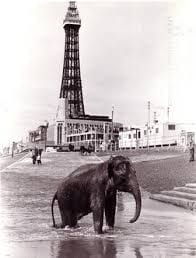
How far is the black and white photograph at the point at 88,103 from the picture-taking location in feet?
14.8

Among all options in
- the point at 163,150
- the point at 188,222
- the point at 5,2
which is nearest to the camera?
the point at 188,222

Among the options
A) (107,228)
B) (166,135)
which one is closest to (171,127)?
(166,135)

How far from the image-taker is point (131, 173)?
3.80 m

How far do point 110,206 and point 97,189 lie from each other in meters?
0.31

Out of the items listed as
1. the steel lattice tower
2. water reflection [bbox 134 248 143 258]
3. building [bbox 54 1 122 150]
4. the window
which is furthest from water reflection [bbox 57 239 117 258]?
the window

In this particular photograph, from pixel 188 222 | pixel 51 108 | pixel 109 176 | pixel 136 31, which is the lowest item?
pixel 188 222

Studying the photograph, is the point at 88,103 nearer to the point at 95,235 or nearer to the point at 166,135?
the point at 95,235

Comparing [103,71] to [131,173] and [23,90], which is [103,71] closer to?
[23,90]

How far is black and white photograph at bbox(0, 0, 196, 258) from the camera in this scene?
177 inches

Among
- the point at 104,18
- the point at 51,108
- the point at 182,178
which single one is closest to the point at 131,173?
the point at 104,18

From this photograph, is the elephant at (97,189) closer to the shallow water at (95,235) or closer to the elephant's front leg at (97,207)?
the elephant's front leg at (97,207)

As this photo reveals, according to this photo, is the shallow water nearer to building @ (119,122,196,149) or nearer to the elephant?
the elephant

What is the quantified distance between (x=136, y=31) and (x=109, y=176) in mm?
3076

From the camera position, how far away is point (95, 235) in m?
3.78
